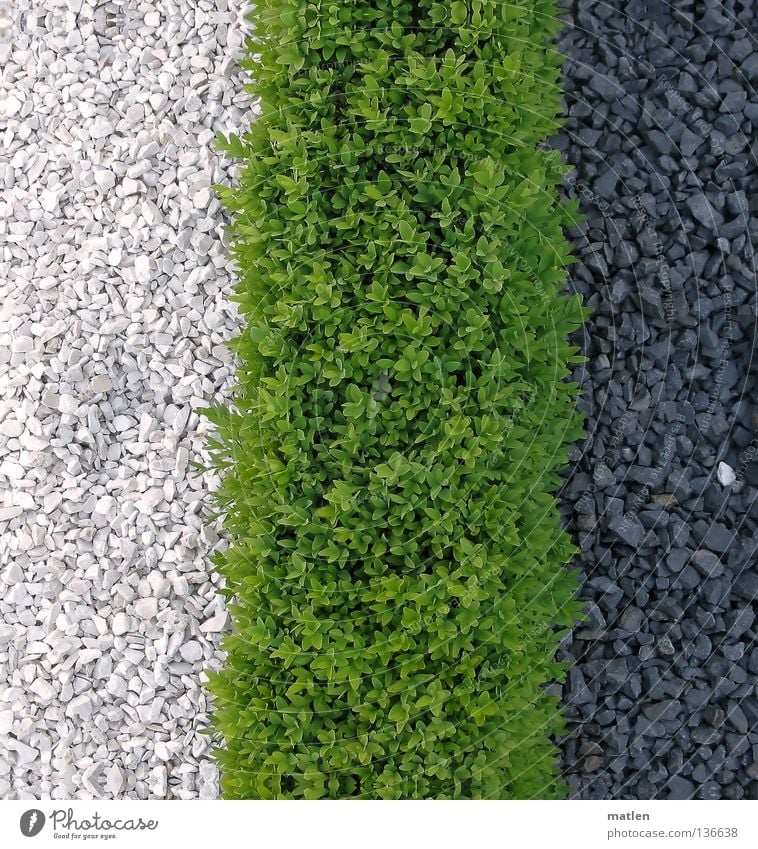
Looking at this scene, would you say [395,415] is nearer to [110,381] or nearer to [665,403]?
[665,403]

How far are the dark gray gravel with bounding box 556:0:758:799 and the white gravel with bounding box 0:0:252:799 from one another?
1.52 metres

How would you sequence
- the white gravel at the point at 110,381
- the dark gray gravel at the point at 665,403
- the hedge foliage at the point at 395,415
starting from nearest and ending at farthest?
1. the hedge foliage at the point at 395,415
2. the dark gray gravel at the point at 665,403
3. the white gravel at the point at 110,381

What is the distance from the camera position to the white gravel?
10.2 ft

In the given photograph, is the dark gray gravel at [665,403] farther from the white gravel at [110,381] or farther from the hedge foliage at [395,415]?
the white gravel at [110,381]

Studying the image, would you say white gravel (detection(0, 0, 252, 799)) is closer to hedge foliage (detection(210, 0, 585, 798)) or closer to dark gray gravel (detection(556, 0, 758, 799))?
hedge foliage (detection(210, 0, 585, 798))

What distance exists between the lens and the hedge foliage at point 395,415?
98.7 inches

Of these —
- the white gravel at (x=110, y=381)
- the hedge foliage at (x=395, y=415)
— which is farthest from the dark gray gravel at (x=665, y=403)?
the white gravel at (x=110, y=381)

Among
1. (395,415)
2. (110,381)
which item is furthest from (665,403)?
(110,381)

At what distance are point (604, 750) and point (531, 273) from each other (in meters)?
1.83

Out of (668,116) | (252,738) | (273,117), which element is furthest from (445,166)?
(252,738)

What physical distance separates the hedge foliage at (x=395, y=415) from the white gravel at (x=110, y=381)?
2.02ft

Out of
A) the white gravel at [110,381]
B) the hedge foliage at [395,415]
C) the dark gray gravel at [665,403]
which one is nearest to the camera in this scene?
the hedge foliage at [395,415]

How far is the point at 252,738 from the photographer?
2.55 meters

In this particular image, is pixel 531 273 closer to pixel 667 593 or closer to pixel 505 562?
pixel 505 562
